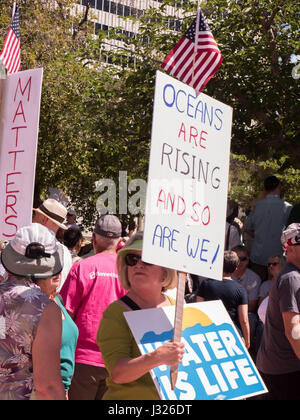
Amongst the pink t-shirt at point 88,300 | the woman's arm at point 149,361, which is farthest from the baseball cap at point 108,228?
the woman's arm at point 149,361

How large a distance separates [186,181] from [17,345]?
112 centimetres

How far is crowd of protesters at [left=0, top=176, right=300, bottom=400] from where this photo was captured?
3.03 meters

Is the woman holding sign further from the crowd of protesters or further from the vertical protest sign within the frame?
the vertical protest sign

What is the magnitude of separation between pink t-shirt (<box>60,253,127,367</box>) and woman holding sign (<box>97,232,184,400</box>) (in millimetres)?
1450

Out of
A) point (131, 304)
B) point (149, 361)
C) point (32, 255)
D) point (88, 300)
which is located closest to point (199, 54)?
point (88, 300)

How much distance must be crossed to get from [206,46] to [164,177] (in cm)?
197

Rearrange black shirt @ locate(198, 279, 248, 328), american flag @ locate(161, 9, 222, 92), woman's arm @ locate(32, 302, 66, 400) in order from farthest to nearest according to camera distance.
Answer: black shirt @ locate(198, 279, 248, 328), american flag @ locate(161, 9, 222, 92), woman's arm @ locate(32, 302, 66, 400)

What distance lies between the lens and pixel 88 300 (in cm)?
504

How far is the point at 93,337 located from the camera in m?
5.02

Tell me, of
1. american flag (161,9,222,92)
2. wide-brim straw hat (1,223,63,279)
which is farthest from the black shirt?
wide-brim straw hat (1,223,63,279)

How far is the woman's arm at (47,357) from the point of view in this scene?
300 centimetres

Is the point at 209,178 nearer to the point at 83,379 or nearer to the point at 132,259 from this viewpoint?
the point at 132,259

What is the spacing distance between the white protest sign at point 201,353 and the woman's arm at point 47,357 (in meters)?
0.37

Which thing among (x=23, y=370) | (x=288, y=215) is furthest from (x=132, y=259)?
(x=288, y=215)
